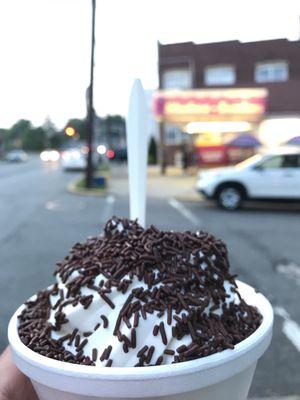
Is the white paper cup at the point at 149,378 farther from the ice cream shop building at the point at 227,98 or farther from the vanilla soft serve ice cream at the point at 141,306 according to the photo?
the ice cream shop building at the point at 227,98

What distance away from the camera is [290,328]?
436 centimetres

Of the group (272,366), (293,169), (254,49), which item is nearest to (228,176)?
(293,169)

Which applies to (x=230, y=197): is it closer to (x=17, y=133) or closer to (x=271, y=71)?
(x=271, y=71)

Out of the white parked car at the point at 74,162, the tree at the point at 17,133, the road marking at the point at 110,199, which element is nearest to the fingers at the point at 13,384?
the road marking at the point at 110,199

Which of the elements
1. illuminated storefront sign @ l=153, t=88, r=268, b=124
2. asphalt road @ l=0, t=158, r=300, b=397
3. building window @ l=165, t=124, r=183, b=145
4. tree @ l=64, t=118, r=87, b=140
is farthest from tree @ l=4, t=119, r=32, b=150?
asphalt road @ l=0, t=158, r=300, b=397

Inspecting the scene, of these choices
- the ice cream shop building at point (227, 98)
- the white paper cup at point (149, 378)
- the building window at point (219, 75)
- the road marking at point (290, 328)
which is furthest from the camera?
the building window at point (219, 75)

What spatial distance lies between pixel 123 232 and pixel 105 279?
269mm

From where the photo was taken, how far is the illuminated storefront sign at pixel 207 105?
2109 centimetres

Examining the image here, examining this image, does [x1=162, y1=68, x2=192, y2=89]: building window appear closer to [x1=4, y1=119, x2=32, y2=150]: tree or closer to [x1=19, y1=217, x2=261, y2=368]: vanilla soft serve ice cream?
[x1=19, y1=217, x2=261, y2=368]: vanilla soft serve ice cream

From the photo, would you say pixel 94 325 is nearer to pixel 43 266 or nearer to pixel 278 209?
pixel 43 266

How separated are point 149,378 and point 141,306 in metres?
0.27

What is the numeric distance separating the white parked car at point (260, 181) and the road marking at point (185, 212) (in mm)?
878

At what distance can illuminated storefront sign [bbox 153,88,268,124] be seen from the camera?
21094mm

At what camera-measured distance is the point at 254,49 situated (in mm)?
28875
